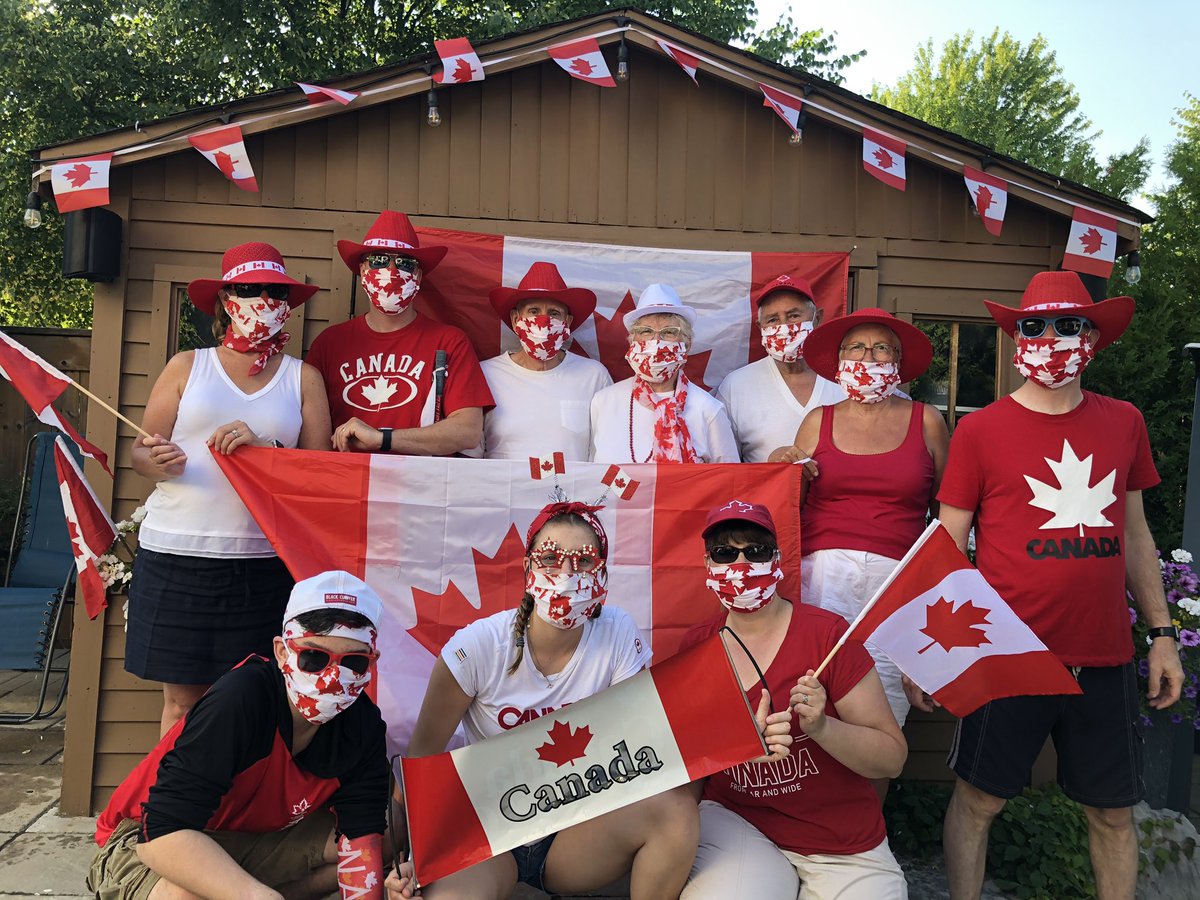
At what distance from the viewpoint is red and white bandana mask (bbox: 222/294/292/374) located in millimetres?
3387

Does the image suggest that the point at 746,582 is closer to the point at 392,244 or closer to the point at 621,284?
the point at 392,244

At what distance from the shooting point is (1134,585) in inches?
122

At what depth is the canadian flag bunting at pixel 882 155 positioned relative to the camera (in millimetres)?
4477

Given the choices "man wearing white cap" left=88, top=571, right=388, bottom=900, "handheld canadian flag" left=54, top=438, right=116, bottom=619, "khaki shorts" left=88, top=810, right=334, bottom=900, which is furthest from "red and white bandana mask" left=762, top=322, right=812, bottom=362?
"handheld canadian flag" left=54, top=438, right=116, bottom=619

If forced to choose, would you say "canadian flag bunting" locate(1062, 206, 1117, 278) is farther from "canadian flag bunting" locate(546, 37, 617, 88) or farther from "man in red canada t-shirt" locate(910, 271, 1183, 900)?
"canadian flag bunting" locate(546, 37, 617, 88)

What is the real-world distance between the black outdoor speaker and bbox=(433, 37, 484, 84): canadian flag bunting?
5.39 ft

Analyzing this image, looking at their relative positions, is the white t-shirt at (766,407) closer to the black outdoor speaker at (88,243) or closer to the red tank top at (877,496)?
the red tank top at (877,496)

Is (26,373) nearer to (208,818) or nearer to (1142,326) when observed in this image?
(208,818)

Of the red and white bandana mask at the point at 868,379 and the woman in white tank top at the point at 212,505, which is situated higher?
the red and white bandana mask at the point at 868,379

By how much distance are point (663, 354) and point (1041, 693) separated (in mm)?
1798

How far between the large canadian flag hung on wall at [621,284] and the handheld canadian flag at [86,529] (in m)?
1.63

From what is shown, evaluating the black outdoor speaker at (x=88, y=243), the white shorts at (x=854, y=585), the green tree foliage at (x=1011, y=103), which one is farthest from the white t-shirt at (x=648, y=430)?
the green tree foliage at (x=1011, y=103)

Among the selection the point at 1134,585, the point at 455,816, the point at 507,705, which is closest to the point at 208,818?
the point at 455,816

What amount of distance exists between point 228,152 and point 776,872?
3.70 metres
